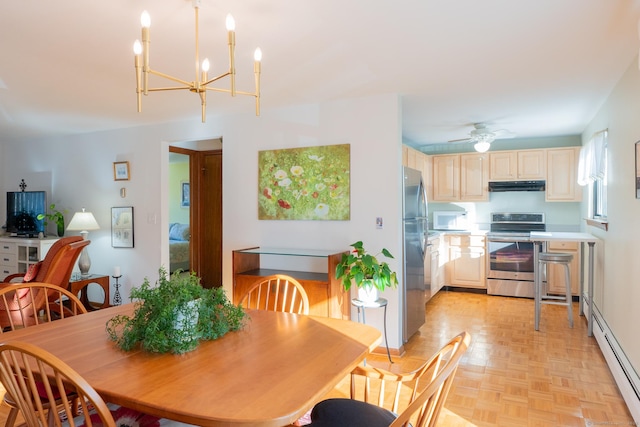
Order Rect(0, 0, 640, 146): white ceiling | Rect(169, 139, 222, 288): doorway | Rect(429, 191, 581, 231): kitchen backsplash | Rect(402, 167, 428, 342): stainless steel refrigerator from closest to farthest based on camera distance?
Rect(0, 0, 640, 146): white ceiling, Rect(402, 167, 428, 342): stainless steel refrigerator, Rect(429, 191, 581, 231): kitchen backsplash, Rect(169, 139, 222, 288): doorway

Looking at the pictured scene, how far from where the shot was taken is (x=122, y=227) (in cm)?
509

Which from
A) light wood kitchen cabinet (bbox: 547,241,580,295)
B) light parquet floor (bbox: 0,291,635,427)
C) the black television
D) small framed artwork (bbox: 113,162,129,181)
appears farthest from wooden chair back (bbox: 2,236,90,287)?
light wood kitchen cabinet (bbox: 547,241,580,295)

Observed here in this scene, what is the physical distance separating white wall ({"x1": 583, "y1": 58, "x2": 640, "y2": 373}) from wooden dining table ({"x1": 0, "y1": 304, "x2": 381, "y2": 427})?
204 cm

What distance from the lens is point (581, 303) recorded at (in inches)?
186

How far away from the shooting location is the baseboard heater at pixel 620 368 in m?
2.47

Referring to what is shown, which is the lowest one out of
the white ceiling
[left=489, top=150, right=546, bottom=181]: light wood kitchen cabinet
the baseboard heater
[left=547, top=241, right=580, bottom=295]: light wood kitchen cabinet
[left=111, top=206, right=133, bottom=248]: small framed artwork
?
the baseboard heater

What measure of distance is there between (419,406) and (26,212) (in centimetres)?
623

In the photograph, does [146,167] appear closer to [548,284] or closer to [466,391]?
[466,391]

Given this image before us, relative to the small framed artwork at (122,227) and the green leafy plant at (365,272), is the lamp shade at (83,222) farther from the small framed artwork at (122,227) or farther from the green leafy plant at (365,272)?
the green leafy plant at (365,272)

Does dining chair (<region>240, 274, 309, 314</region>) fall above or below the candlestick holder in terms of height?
above

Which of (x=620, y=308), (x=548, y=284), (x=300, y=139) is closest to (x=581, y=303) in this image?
(x=548, y=284)

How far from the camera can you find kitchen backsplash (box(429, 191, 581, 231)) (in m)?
5.84

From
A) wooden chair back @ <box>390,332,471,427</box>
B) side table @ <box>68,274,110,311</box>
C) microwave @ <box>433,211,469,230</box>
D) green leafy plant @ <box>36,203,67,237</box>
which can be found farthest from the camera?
microwave @ <box>433,211,469,230</box>

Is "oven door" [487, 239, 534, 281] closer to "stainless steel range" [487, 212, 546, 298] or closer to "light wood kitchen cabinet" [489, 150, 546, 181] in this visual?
"stainless steel range" [487, 212, 546, 298]
